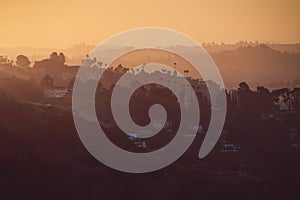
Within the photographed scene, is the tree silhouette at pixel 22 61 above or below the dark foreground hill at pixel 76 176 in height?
above

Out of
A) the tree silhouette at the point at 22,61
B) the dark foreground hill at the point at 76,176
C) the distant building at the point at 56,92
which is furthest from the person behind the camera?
the tree silhouette at the point at 22,61

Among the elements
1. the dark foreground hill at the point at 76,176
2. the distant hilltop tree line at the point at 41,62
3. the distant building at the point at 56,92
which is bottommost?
the dark foreground hill at the point at 76,176

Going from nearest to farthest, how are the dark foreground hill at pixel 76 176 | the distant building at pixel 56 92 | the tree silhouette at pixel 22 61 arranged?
the dark foreground hill at pixel 76 176 → the distant building at pixel 56 92 → the tree silhouette at pixel 22 61

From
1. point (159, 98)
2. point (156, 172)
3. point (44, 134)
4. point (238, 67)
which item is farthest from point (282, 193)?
point (238, 67)

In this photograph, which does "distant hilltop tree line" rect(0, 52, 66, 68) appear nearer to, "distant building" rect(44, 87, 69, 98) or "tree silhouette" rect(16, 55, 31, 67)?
"tree silhouette" rect(16, 55, 31, 67)

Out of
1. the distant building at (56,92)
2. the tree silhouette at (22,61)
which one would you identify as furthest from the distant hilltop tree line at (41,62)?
the distant building at (56,92)

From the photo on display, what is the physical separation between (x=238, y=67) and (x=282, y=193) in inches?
2676

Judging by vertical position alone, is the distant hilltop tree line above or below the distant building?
above

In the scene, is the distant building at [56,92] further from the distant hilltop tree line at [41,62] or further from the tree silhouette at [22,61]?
the tree silhouette at [22,61]

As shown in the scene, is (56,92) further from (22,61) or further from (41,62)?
(22,61)

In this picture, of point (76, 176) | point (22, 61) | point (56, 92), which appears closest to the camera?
point (76, 176)

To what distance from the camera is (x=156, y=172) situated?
21141 millimetres

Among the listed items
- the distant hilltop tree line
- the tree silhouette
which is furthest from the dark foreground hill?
the tree silhouette

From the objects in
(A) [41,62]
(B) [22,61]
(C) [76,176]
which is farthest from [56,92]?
(C) [76,176]
